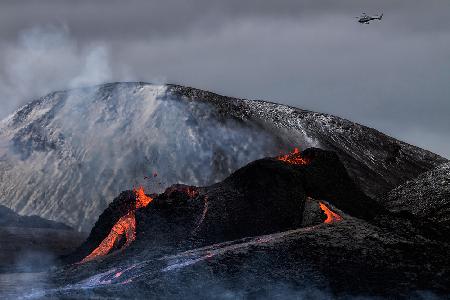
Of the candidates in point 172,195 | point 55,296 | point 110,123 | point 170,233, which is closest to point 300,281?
point 55,296

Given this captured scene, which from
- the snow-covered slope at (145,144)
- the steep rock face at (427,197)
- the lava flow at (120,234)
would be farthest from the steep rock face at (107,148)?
the lava flow at (120,234)

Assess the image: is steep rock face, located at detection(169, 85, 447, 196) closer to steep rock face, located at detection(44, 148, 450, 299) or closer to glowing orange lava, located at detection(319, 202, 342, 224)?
glowing orange lava, located at detection(319, 202, 342, 224)

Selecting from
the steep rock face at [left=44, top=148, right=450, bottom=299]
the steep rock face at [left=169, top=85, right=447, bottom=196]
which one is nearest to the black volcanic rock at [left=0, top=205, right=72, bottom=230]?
the steep rock face at [left=169, top=85, right=447, bottom=196]

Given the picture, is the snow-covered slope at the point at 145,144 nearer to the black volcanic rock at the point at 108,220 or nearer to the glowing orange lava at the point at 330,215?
the black volcanic rock at the point at 108,220

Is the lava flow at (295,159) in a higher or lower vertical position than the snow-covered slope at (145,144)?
lower

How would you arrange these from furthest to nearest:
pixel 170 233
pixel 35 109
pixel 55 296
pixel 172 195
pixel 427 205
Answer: pixel 35 109
pixel 427 205
pixel 172 195
pixel 170 233
pixel 55 296

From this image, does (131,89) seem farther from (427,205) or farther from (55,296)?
(55,296)
